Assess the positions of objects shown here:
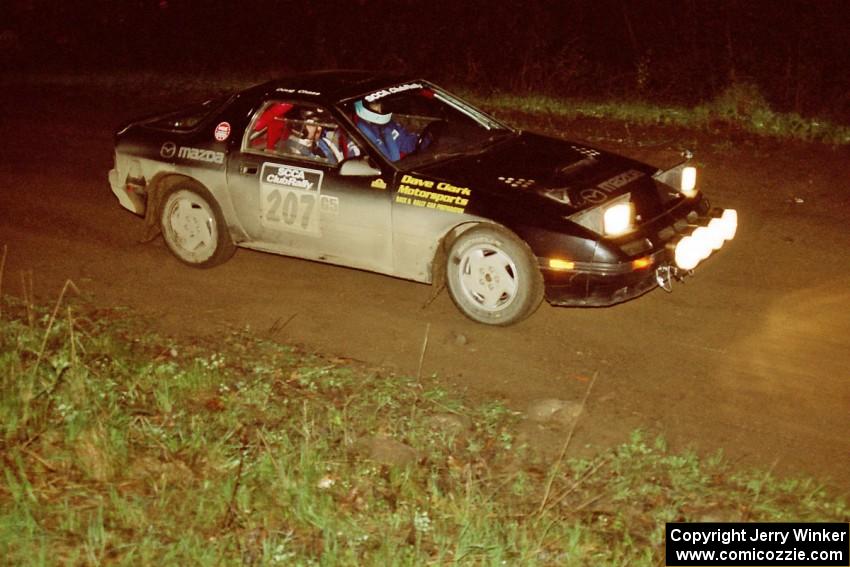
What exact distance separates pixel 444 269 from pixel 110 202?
4.24m

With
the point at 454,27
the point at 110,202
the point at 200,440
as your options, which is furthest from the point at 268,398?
the point at 454,27

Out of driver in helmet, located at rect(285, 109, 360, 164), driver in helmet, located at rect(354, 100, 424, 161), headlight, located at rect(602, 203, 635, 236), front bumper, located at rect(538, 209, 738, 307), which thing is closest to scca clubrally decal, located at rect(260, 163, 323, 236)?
driver in helmet, located at rect(285, 109, 360, 164)

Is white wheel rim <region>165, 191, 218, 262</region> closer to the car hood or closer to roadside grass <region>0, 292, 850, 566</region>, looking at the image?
roadside grass <region>0, 292, 850, 566</region>

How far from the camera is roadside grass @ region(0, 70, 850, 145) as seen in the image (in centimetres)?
1049

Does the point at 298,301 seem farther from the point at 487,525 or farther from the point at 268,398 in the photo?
the point at 487,525

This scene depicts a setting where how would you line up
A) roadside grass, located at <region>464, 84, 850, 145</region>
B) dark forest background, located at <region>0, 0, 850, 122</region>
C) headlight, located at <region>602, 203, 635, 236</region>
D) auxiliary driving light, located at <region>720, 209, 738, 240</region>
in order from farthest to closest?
dark forest background, located at <region>0, 0, 850, 122</region> → roadside grass, located at <region>464, 84, 850, 145</region> → auxiliary driving light, located at <region>720, 209, 738, 240</region> → headlight, located at <region>602, 203, 635, 236</region>

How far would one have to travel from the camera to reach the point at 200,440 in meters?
5.18

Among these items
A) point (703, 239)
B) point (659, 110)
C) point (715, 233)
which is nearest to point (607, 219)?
point (703, 239)

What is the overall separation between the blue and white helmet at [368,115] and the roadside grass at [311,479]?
1863mm

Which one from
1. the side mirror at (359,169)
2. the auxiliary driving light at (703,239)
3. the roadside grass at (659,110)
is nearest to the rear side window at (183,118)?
the side mirror at (359,169)

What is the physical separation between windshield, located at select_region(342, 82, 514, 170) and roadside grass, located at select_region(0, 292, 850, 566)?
1.71m

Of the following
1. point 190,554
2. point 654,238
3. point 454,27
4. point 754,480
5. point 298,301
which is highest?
point 454,27

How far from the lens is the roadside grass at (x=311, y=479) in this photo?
4.38 m

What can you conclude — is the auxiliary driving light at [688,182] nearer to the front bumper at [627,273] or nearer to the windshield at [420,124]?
the front bumper at [627,273]
